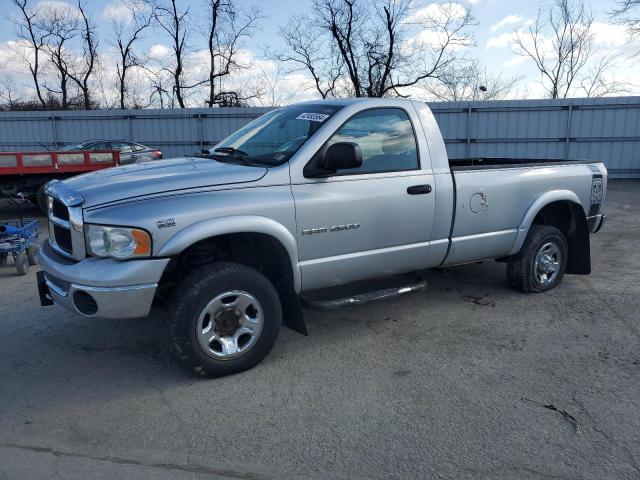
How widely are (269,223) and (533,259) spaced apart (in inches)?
125

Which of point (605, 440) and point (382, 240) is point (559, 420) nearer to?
point (605, 440)

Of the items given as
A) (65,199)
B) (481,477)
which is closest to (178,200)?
(65,199)

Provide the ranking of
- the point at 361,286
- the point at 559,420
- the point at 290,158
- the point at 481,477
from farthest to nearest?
the point at 361,286 < the point at 290,158 < the point at 559,420 < the point at 481,477

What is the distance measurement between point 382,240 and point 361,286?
1.68 metres

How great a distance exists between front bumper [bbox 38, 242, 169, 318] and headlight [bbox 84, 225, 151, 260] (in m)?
0.05

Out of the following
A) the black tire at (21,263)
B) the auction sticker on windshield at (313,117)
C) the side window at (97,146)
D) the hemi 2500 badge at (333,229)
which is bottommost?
the black tire at (21,263)

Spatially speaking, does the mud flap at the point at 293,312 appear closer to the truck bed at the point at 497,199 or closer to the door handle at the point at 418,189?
the door handle at the point at 418,189

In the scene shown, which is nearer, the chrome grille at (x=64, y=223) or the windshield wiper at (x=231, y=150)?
the chrome grille at (x=64, y=223)

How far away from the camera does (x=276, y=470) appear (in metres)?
2.83

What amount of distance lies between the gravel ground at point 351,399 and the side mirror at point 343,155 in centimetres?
151

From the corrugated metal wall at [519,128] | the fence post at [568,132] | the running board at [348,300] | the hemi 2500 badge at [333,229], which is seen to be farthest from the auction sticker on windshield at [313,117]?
the fence post at [568,132]

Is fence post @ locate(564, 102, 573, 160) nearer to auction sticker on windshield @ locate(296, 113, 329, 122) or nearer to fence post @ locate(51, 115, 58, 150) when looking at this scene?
auction sticker on windshield @ locate(296, 113, 329, 122)

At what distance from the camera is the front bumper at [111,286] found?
3371 mm

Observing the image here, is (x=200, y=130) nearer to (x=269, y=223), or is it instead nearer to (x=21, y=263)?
(x=21, y=263)
